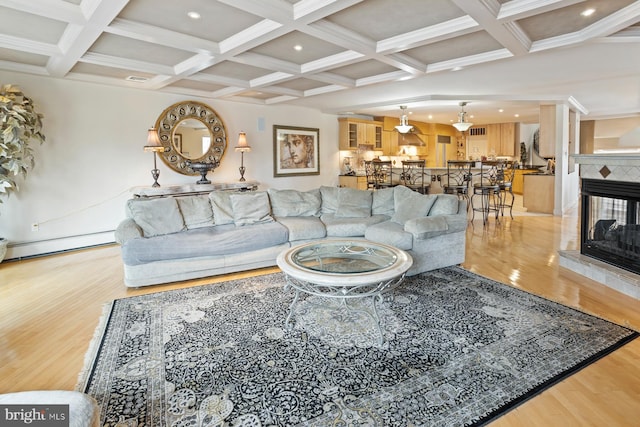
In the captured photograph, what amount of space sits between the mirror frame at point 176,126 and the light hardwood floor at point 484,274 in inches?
71.5

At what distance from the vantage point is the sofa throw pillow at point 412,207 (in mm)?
4242

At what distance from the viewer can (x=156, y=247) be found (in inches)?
142

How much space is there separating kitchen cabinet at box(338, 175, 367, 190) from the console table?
10.2 ft

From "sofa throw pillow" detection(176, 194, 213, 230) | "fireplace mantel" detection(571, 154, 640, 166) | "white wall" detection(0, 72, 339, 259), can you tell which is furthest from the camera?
"white wall" detection(0, 72, 339, 259)

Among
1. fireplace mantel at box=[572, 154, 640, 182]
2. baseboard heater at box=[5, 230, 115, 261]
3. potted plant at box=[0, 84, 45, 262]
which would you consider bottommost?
baseboard heater at box=[5, 230, 115, 261]

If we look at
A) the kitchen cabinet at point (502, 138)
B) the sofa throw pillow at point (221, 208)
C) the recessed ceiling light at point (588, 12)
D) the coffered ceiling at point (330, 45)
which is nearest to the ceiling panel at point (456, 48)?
the coffered ceiling at point (330, 45)

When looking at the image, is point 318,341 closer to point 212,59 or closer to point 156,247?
point 156,247

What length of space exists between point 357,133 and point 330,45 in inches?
208

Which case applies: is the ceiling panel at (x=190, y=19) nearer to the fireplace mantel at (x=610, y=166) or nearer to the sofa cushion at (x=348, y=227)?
the sofa cushion at (x=348, y=227)

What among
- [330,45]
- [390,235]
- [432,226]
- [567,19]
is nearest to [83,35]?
[330,45]

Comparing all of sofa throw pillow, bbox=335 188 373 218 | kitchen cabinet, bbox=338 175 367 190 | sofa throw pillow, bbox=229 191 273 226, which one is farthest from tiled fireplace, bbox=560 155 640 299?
kitchen cabinet, bbox=338 175 367 190

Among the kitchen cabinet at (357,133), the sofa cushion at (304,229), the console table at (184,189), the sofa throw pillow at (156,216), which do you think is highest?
the kitchen cabinet at (357,133)

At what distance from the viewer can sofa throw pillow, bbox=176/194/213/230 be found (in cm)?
418

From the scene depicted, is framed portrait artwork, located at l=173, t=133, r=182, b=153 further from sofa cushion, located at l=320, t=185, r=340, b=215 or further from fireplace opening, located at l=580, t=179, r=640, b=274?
fireplace opening, located at l=580, t=179, r=640, b=274
